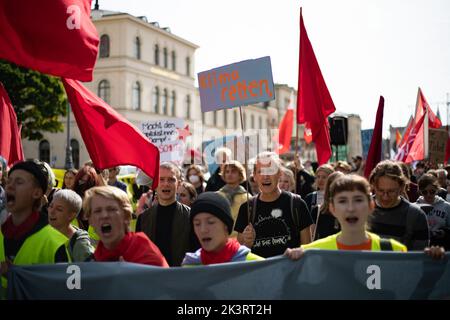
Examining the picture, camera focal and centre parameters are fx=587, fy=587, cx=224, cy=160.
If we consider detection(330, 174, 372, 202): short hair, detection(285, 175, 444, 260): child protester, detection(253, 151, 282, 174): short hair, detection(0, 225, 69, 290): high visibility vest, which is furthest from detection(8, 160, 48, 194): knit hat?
detection(253, 151, 282, 174): short hair

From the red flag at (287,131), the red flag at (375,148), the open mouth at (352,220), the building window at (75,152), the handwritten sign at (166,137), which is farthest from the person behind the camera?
the building window at (75,152)

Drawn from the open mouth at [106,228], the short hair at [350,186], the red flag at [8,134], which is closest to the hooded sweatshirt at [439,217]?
the short hair at [350,186]

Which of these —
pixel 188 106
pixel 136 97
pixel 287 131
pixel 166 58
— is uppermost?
pixel 166 58

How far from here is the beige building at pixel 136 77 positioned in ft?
180

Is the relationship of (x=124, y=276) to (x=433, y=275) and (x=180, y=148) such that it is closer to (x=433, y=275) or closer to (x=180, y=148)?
(x=433, y=275)

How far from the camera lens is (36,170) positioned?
3.74m

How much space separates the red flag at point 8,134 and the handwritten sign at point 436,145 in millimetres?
8731

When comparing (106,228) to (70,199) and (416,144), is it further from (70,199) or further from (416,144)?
(416,144)

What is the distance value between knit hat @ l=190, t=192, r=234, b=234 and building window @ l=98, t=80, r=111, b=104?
5273cm

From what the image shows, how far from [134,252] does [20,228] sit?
0.75 m

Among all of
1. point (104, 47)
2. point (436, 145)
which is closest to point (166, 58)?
point (104, 47)

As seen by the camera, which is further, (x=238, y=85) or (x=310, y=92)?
(x=310, y=92)

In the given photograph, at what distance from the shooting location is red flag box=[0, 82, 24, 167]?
509 cm

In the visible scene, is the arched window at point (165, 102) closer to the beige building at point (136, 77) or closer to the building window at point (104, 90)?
the beige building at point (136, 77)
